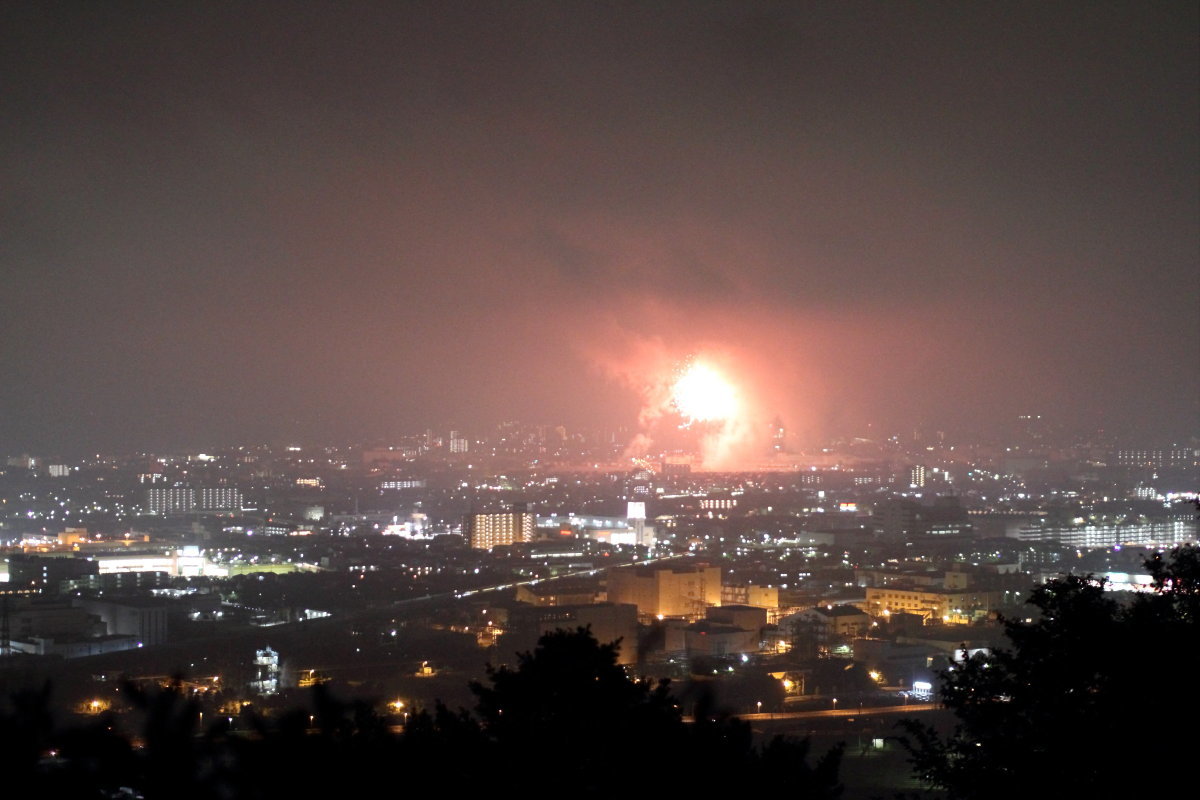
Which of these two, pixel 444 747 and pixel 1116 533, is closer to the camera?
pixel 444 747

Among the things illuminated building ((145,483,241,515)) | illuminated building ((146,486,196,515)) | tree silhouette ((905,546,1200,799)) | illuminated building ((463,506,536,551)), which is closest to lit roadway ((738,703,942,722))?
tree silhouette ((905,546,1200,799))

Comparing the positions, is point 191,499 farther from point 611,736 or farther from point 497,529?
point 611,736

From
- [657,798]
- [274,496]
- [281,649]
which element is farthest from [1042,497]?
[657,798]

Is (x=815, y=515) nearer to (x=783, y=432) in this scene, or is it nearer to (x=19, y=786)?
(x=783, y=432)

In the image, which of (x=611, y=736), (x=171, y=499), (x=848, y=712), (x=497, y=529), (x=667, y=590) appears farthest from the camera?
(x=171, y=499)

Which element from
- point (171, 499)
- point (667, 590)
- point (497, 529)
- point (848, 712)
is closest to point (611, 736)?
point (848, 712)

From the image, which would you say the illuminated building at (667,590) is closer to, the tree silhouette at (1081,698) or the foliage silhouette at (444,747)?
the tree silhouette at (1081,698)

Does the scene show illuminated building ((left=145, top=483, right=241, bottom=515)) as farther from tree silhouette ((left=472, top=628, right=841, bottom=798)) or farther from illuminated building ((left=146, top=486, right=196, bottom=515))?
tree silhouette ((left=472, top=628, right=841, bottom=798))
